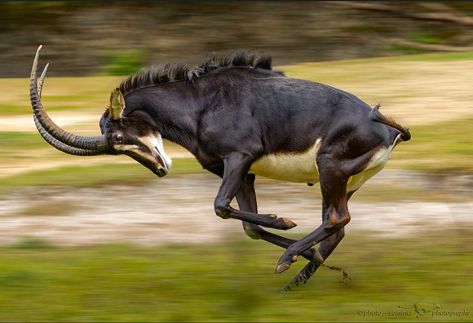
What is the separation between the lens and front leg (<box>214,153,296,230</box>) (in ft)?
27.3

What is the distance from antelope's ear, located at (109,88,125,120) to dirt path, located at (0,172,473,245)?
2.08m

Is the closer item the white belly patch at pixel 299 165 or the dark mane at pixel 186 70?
the white belly patch at pixel 299 165

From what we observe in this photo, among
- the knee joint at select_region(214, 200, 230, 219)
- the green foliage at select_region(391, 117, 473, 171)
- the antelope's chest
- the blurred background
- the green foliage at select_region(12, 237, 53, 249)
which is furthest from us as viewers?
the green foliage at select_region(391, 117, 473, 171)

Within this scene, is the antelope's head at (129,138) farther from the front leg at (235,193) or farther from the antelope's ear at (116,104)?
the front leg at (235,193)

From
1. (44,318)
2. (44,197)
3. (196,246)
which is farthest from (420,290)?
(44,197)

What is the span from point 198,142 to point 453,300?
2.30m

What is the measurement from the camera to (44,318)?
Answer: 27.4 ft

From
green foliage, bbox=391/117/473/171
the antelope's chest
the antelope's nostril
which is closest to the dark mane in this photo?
the antelope's nostril

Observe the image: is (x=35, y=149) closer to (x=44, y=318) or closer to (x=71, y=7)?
(x=44, y=318)

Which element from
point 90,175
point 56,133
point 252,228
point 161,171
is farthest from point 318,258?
point 90,175

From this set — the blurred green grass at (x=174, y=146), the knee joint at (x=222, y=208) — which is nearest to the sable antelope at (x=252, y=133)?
the knee joint at (x=222, y=208)

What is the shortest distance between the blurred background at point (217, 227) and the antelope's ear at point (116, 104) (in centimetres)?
142

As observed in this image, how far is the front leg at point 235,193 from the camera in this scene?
27.3ft

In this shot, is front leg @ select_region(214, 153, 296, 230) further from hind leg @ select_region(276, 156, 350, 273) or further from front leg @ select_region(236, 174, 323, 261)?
front leg @ select_region(236, 174, 323, 261)
